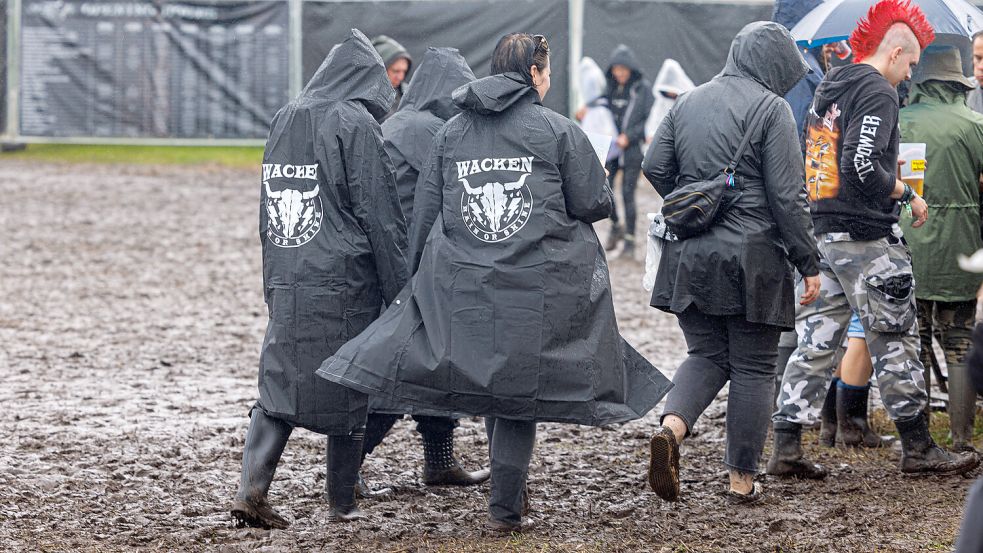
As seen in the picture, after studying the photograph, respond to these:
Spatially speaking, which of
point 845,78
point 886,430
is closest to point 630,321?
point 886,430

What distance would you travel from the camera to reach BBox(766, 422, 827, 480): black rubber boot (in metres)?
5.70

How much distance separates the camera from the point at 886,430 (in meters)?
6.64

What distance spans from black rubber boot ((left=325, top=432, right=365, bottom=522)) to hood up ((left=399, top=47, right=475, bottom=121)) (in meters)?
1.45

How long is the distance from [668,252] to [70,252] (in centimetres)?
878

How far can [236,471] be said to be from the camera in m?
5.93

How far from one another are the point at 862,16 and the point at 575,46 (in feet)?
33.6

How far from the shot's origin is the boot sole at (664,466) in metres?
4.95

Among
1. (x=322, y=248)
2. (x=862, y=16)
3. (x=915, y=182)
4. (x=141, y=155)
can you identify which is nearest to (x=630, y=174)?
(x=862, y=16)

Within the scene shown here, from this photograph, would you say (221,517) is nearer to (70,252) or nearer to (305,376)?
(305,376)

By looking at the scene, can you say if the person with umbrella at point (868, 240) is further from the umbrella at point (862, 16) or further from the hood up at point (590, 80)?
the hood up at point (590, 80)

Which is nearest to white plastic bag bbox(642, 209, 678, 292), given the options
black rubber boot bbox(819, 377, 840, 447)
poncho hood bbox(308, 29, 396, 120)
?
poncho hood bbox(308, 29, 396, 120)

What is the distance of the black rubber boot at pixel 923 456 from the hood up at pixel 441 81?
2321mm

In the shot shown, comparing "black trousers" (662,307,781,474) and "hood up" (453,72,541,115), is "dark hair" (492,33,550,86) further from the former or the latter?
"black trousers" (662,307,781,474)

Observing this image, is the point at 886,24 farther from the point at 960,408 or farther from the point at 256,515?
the point at 256,515
